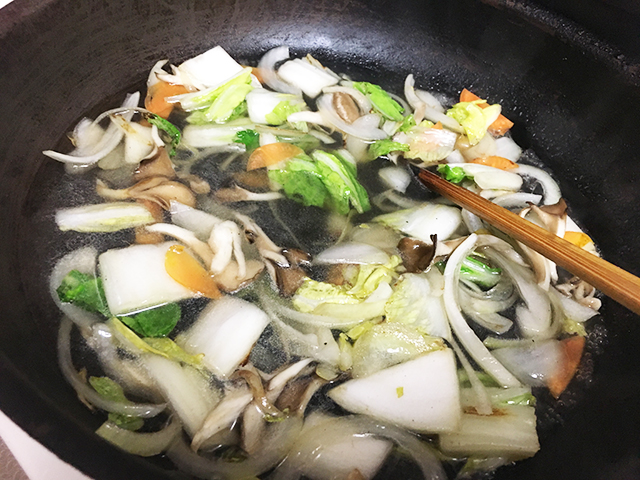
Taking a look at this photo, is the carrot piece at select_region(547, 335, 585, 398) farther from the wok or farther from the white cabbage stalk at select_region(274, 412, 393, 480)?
the white cabbage stalk at select_region(274, 412, 393, 480)

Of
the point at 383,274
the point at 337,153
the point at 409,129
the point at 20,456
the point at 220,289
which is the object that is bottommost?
the point at 20,456

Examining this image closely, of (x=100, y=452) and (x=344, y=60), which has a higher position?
(x=344, y=60)

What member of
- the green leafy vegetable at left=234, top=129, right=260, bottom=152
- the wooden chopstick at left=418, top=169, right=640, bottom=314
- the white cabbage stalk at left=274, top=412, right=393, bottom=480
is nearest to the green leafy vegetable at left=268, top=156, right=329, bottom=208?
the green leafy vegetable at left=234, top=129, right=260, bottom=152

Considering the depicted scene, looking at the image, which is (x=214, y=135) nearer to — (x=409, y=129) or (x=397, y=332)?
(x=409, y=129)

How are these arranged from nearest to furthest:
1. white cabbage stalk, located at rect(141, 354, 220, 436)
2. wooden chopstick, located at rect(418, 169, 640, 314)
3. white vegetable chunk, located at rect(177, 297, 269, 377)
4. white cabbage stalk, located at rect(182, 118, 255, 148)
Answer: wooden chopstick, located at rect(418, 169, 640, 314) < white cabbage stalk, located at rect(141, 354, 220, 436) < white vegetable chunk, located at rect(177, 297, 269, 377) < white cabbage stalk, located at rect(182, 118, 255, 148)

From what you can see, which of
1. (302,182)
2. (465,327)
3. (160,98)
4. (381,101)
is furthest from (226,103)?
(465,327)

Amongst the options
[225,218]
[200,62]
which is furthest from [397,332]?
[200,62]

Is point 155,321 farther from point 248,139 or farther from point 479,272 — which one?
point 479,272
